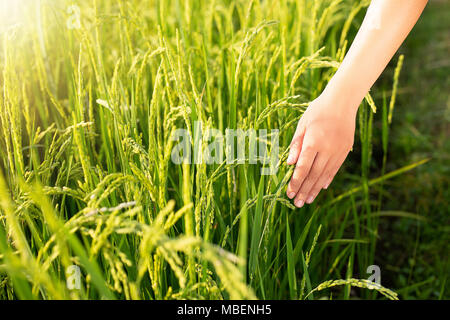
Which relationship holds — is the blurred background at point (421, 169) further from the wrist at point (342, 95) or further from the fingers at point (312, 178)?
the wrist at point (342, 95)

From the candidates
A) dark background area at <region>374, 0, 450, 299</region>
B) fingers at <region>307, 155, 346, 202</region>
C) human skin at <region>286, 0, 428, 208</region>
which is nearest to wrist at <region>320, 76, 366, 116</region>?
human skin at <region>286, 0, 428, 208</region>

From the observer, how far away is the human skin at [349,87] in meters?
0.95

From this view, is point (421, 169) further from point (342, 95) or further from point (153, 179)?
point (153, 179)

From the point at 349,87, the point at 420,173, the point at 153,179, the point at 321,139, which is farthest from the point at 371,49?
the point at 420,173

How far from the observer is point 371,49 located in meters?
0.95

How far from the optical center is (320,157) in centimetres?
97

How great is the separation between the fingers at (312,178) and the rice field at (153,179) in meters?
0.06

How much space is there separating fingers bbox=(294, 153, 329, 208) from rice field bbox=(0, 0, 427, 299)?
0.21 ft

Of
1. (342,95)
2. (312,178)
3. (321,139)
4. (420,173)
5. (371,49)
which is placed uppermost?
(371,49)

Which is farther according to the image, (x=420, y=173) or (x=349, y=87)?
(x=420, y=173)

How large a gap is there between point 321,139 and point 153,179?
42 cm

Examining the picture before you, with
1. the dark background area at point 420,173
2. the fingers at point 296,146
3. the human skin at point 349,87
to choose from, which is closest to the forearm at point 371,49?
the human skin at point 349,87

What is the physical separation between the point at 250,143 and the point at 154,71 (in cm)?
64

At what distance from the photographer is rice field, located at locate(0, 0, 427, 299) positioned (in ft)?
2.34
